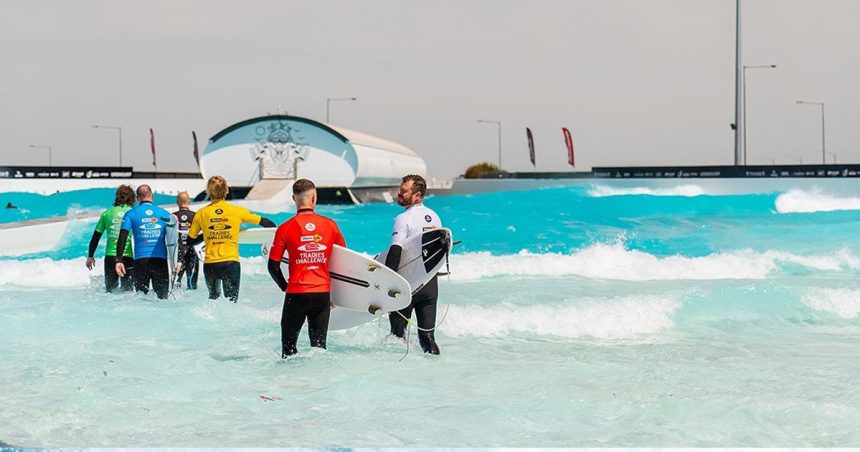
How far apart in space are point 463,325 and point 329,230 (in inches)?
137

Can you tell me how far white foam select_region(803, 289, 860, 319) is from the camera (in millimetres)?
11102

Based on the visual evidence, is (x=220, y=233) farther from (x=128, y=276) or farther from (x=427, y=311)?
(x=427, y=311)

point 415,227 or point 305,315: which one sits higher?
point 415,227

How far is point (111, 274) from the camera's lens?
32.8 feet

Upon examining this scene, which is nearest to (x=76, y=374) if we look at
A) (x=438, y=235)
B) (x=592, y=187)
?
(x=438, y=235)

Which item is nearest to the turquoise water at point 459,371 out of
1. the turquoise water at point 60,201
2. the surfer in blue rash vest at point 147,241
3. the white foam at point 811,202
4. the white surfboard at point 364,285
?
the surfer in blue rash vest at point 147,241

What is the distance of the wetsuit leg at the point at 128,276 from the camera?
986 centimetres

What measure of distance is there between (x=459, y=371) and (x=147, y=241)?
12.9 feet

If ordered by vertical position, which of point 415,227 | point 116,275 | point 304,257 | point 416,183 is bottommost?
point 116,275

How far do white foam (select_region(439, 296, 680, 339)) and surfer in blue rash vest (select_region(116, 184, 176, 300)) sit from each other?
3.03 meters

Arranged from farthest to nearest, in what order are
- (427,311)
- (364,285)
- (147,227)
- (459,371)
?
1. (147,227)
2. (459,371)
3. (427,311)
4. (364,285)

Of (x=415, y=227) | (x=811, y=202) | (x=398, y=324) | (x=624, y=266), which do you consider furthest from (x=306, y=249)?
(x=811, y=202)

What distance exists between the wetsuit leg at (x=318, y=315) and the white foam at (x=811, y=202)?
36169mm

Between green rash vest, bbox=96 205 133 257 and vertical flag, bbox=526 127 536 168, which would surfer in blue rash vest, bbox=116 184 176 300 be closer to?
green rash vest, bbox=96 205 133 257
